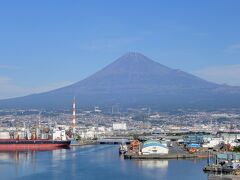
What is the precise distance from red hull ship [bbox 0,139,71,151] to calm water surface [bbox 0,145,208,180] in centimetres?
464

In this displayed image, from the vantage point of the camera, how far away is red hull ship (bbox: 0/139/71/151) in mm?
20156

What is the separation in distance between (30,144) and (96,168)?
8.29m

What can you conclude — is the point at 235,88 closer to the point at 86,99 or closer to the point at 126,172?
the point at 86,99

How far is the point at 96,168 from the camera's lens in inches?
498

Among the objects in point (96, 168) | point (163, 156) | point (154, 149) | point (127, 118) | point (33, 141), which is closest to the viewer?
point (96, 168)

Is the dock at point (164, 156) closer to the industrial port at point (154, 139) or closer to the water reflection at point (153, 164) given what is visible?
the industrial port at point (154, 139)

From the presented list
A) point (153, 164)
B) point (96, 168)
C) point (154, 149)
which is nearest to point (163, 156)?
point (154, 149)

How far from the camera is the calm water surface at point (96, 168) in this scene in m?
11.1

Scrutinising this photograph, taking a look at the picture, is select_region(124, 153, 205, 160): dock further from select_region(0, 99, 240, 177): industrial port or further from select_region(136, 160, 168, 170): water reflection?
select_region(136, 160, 168, 170): water reflection

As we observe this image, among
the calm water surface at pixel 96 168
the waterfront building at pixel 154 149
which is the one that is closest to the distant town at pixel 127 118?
the waterfront building at pixel 154 149

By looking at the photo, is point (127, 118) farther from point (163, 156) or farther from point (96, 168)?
point (96, 168)

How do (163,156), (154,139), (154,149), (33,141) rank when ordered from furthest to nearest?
(154,139)
(33,141)
(154,149)
(163,156)

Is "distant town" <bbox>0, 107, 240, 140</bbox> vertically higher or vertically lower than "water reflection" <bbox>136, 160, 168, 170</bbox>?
higher

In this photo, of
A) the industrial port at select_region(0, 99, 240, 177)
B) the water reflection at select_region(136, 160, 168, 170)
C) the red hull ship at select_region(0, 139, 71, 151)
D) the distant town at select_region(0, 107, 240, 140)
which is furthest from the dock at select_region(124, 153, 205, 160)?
the distant town at select_region(0, 107, 240, 140)
